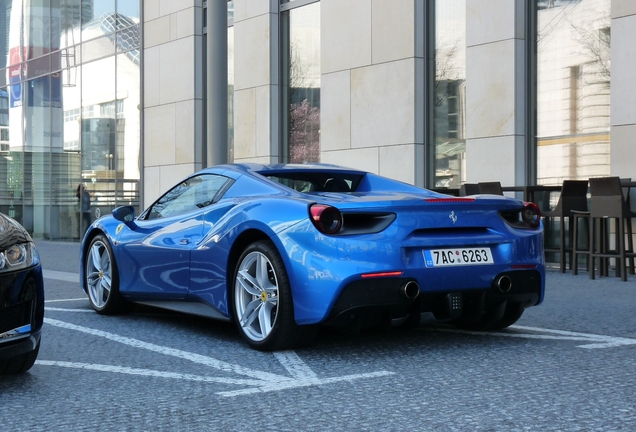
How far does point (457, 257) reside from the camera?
5.25 metres

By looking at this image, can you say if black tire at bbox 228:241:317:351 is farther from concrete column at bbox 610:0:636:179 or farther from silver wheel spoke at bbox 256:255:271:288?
concrete column at bbox 610:0:636:179

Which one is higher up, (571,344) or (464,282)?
(464,282)

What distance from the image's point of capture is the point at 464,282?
5246 mm

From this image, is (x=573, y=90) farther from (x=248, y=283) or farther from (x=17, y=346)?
(x=17, y=346)

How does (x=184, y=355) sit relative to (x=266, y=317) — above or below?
below

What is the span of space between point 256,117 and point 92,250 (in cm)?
962

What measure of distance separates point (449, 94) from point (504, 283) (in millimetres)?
8351

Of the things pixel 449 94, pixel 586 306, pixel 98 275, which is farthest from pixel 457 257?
pixel 449 94

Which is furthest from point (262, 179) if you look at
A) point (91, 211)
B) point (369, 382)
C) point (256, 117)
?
point (91, 211)

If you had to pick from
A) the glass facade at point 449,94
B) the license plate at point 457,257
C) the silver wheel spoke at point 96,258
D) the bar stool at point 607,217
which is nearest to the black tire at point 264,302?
the license plate at point 457,257

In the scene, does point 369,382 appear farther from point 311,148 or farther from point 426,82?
point 311,148

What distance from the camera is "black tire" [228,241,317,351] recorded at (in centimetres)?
519

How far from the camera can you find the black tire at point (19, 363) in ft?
15.4

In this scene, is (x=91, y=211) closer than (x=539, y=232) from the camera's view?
No
